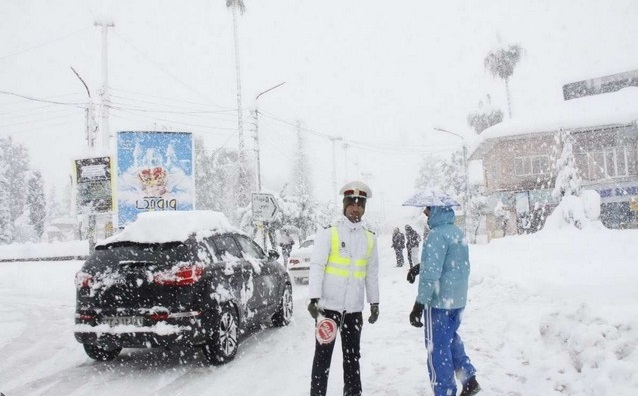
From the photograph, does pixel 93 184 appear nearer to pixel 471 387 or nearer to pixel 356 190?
pixel 356 190

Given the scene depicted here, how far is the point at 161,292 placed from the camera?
18.4 ft

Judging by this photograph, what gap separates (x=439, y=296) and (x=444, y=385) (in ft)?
2.57

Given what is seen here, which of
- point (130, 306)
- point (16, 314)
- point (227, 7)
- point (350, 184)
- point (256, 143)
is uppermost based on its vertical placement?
point (227, 7)

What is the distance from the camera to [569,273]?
11867 millimetres

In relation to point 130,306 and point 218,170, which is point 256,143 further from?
point 218,170

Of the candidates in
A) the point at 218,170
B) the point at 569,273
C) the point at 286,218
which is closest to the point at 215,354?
the point at 569,273

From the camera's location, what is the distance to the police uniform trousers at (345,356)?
4.22 metres

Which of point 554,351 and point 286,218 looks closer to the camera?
point 554,351

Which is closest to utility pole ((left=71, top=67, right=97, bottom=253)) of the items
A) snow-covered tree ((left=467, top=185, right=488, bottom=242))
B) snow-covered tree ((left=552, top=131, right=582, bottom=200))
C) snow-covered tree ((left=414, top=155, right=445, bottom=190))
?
snow-covered tree ((left=552, top=131, right=582, bottom=200))

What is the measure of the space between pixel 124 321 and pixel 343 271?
295 cm

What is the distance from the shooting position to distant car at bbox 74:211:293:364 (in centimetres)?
559

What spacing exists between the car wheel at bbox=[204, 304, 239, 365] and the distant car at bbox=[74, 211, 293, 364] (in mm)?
12

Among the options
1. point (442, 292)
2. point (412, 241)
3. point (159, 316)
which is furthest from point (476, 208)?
point (442, 292)

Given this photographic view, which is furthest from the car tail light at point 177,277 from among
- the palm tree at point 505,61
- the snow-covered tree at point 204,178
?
the palm tree at point 505,61
